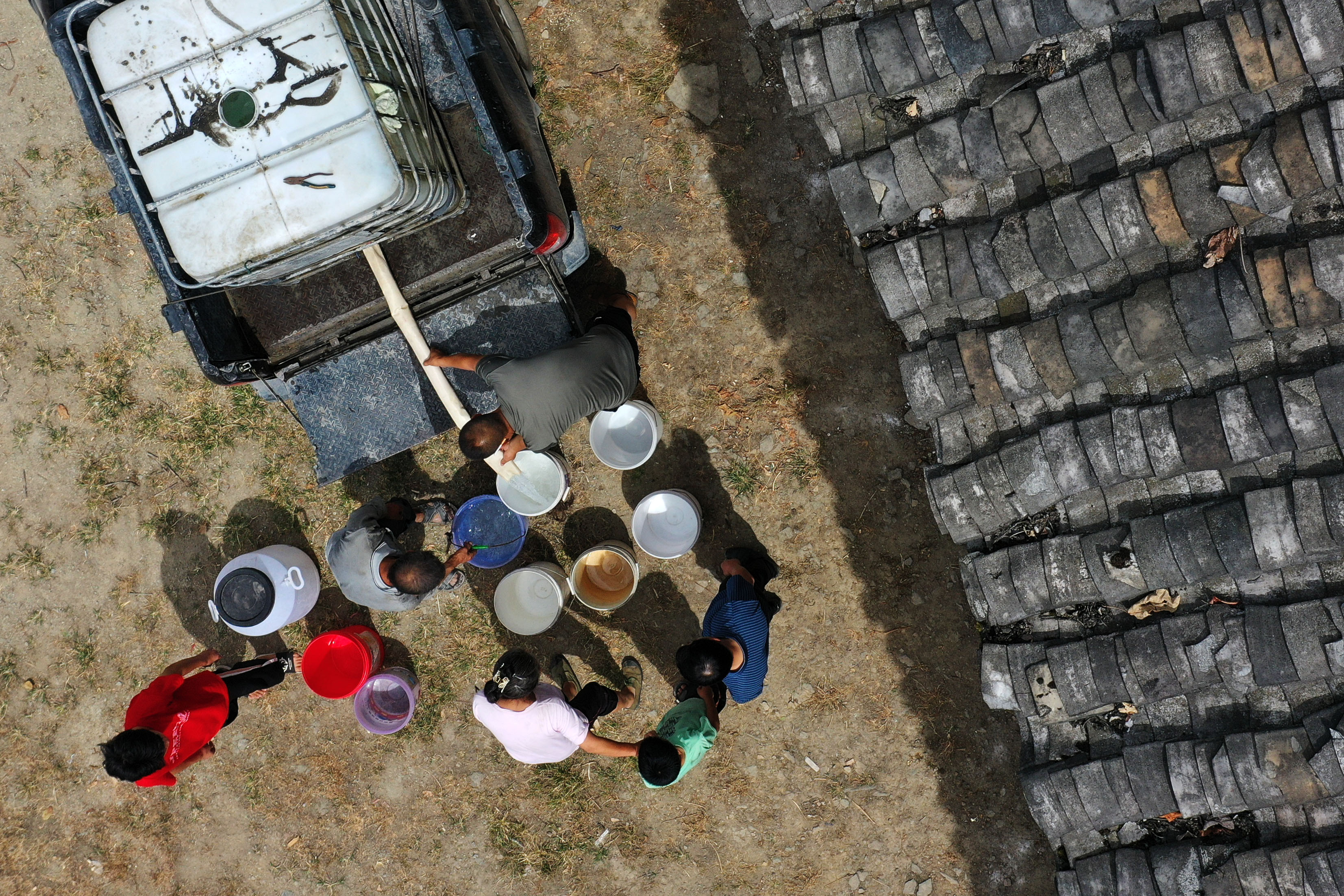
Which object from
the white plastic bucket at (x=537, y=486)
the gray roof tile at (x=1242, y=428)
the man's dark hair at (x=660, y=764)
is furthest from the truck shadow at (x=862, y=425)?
the gray roof tile at (x=1242, y=428)

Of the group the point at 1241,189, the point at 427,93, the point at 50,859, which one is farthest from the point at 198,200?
the point at 50,859

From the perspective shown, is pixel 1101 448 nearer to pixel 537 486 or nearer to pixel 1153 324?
pixel 1153 324

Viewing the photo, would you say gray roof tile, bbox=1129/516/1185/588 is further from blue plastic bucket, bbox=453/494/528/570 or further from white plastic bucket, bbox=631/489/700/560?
blue plastic bucket, bbox=453/494/528/570

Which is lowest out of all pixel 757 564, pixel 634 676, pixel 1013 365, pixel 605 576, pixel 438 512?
pixel 634 676

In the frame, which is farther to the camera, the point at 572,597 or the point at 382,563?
the point at 572,597

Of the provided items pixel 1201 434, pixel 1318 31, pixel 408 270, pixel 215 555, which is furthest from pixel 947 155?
pixel 215 555

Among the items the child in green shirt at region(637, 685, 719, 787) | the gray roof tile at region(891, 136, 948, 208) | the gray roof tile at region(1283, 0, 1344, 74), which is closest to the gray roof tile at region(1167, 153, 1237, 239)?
the gray roof tile at region(1283, 0, 1344, 74)

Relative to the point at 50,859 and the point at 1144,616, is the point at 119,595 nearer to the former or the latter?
the point at 50,859
